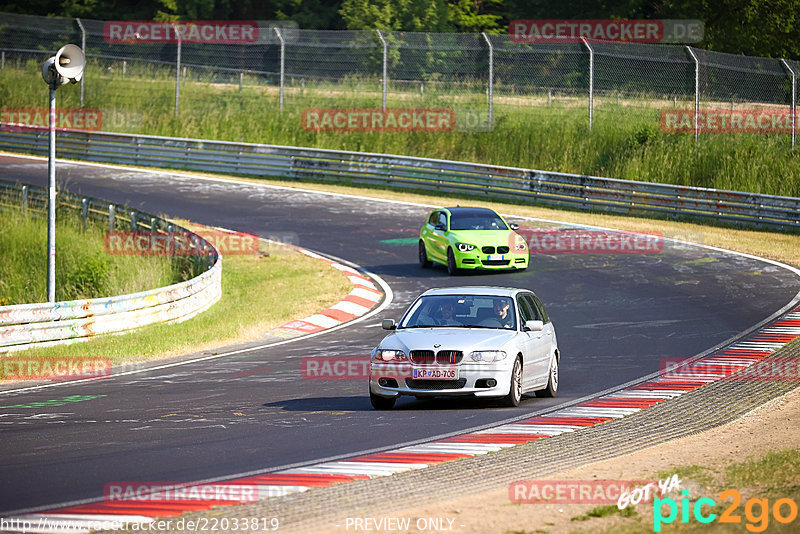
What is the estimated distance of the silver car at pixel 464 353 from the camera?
40.2 feet

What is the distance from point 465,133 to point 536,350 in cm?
2750

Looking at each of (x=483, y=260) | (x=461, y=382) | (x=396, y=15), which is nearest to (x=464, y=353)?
(x=461, y=382)

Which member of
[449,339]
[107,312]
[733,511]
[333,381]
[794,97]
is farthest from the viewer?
[794,97]

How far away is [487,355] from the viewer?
12258 millimetres

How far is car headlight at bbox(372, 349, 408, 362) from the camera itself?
40.5ft

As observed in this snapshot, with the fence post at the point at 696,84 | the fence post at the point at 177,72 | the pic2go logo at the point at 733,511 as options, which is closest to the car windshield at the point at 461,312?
the pic2go logo at the point at 733,511

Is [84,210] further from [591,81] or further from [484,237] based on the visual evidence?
[591,81]

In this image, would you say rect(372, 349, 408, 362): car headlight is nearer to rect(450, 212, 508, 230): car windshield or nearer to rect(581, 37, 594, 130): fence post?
rect(450, 212, 508, 230): car windshield

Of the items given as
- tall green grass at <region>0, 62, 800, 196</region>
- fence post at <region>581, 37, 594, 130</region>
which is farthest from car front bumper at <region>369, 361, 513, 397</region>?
fence post at <region>581, 37, 594, 130</region>

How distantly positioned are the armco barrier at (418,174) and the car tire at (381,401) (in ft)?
64.5

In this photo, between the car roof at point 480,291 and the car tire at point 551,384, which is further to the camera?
the car roof at point 480,291

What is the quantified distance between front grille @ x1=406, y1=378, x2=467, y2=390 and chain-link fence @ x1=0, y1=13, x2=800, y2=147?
22.9m

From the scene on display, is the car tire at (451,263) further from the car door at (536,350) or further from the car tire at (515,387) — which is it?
the car tire at (515,387)

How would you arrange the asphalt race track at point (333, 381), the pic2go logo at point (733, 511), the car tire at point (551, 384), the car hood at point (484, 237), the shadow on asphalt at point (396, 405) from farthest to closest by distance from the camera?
the car hood at point (484, 237) < the car tire at point (551, 384) < the shadow on asphalt at point (396, 405) < the asphalt race track at point (333, 381) < the pic2go logo at point (733, 511)
